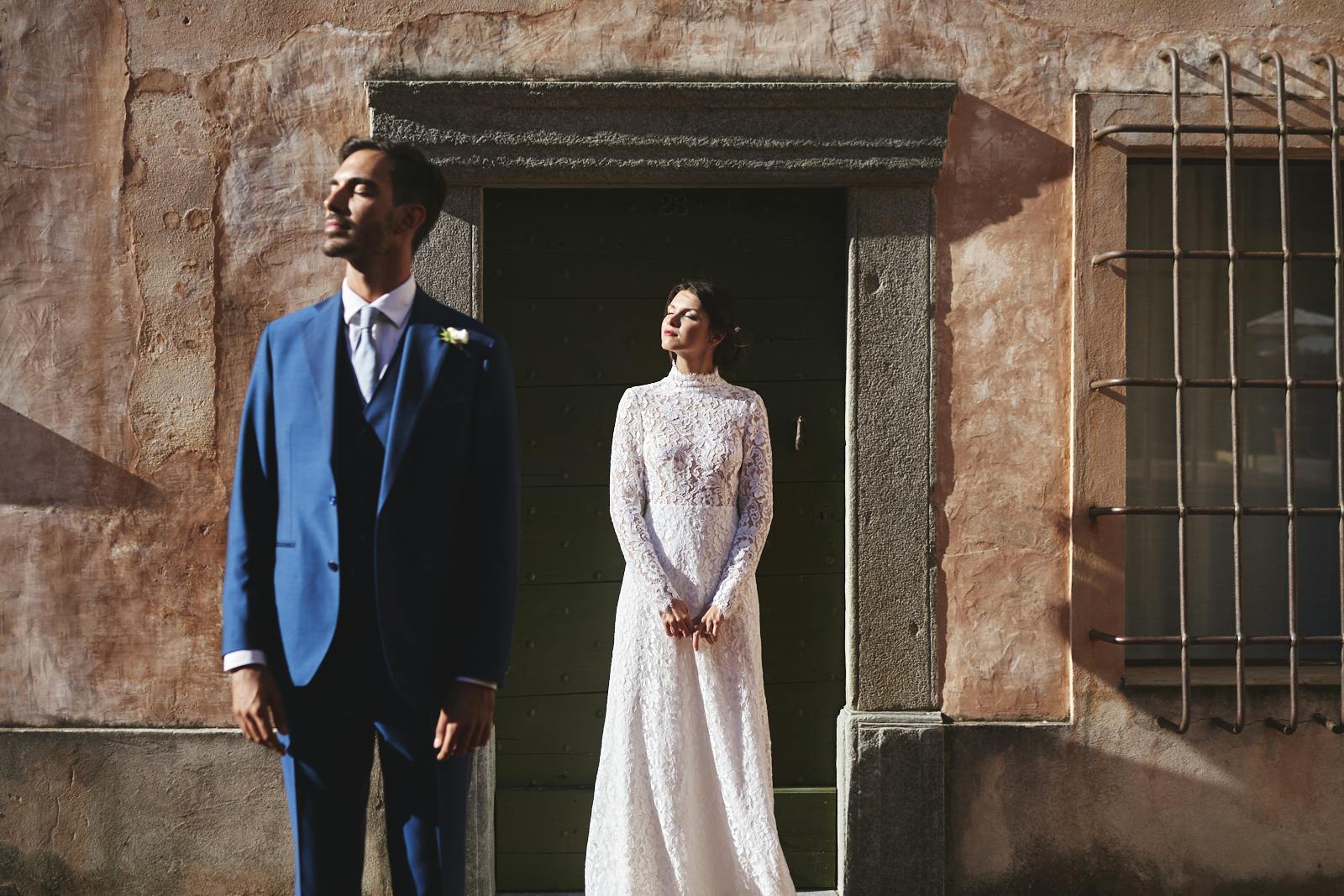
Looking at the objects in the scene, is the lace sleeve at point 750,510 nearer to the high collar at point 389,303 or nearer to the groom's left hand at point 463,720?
the groom's left hand at point 463,720

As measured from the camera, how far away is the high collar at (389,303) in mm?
2629

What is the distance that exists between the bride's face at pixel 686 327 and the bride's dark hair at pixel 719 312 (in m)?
0.02

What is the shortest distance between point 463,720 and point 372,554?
1.18ft

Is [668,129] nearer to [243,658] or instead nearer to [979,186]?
[979,186]

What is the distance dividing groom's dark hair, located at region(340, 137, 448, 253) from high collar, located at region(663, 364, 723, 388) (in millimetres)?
1807

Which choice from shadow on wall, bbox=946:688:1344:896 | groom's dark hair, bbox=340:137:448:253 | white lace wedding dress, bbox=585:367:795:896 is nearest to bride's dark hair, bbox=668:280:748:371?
white lace wedding dress, bbox=585:367:795:896

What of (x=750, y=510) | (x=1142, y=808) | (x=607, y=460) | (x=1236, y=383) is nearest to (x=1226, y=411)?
(x=1236, y=383)

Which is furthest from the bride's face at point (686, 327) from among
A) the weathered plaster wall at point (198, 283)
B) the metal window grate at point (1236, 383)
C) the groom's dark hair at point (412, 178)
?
the groom's dark hair at point (412, 178)

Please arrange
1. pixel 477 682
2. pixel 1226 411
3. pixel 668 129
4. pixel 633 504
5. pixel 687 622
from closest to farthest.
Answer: pixel 477 682
pixel 687 622
pixel 633 504
pixel 668 129
pixel 1226 411

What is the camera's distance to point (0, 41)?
16.4ft

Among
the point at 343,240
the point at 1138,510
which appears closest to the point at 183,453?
the point at 343,240

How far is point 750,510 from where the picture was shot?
4410 millimetres

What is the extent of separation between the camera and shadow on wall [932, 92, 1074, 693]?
504 centimetres

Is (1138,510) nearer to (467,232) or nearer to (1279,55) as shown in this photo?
(1279,55)
